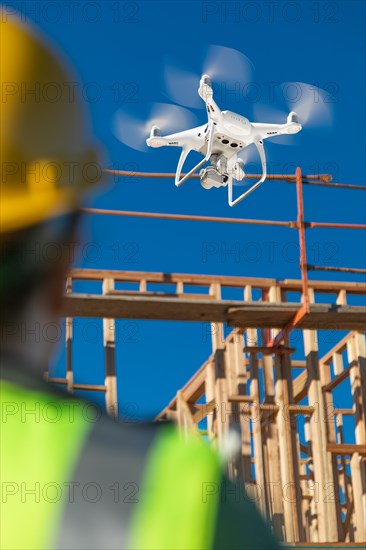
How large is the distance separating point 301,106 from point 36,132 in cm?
1280

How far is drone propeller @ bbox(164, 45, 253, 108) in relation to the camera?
1300 centimetres

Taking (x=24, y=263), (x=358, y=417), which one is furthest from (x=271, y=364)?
(x=24, y=263)

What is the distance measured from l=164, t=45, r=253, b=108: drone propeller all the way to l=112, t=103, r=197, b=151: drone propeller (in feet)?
0.53

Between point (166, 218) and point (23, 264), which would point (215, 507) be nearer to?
point (23, 264)

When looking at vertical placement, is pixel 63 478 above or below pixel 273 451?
below

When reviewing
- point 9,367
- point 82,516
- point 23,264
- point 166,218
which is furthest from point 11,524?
point 166,218

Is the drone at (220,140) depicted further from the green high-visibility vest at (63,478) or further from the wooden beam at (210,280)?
the green high-visibility vest at (63,478)

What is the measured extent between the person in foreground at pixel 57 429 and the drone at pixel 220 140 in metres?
10.9

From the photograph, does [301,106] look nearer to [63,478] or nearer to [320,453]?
[320,453]

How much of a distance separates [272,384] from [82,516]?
1480 centimetres

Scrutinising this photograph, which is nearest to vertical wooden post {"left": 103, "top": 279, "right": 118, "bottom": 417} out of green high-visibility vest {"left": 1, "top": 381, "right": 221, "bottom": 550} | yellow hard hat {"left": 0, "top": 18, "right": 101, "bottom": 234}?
yellow hard hat {"left": 0, "top": 18, "right": 101, "bottom": 234}

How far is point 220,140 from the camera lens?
12.6 m

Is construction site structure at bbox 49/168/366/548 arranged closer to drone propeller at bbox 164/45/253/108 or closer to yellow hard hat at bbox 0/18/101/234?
drone propeller at bbox 164/45/253/108

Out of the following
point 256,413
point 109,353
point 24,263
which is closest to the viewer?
point 24,263
